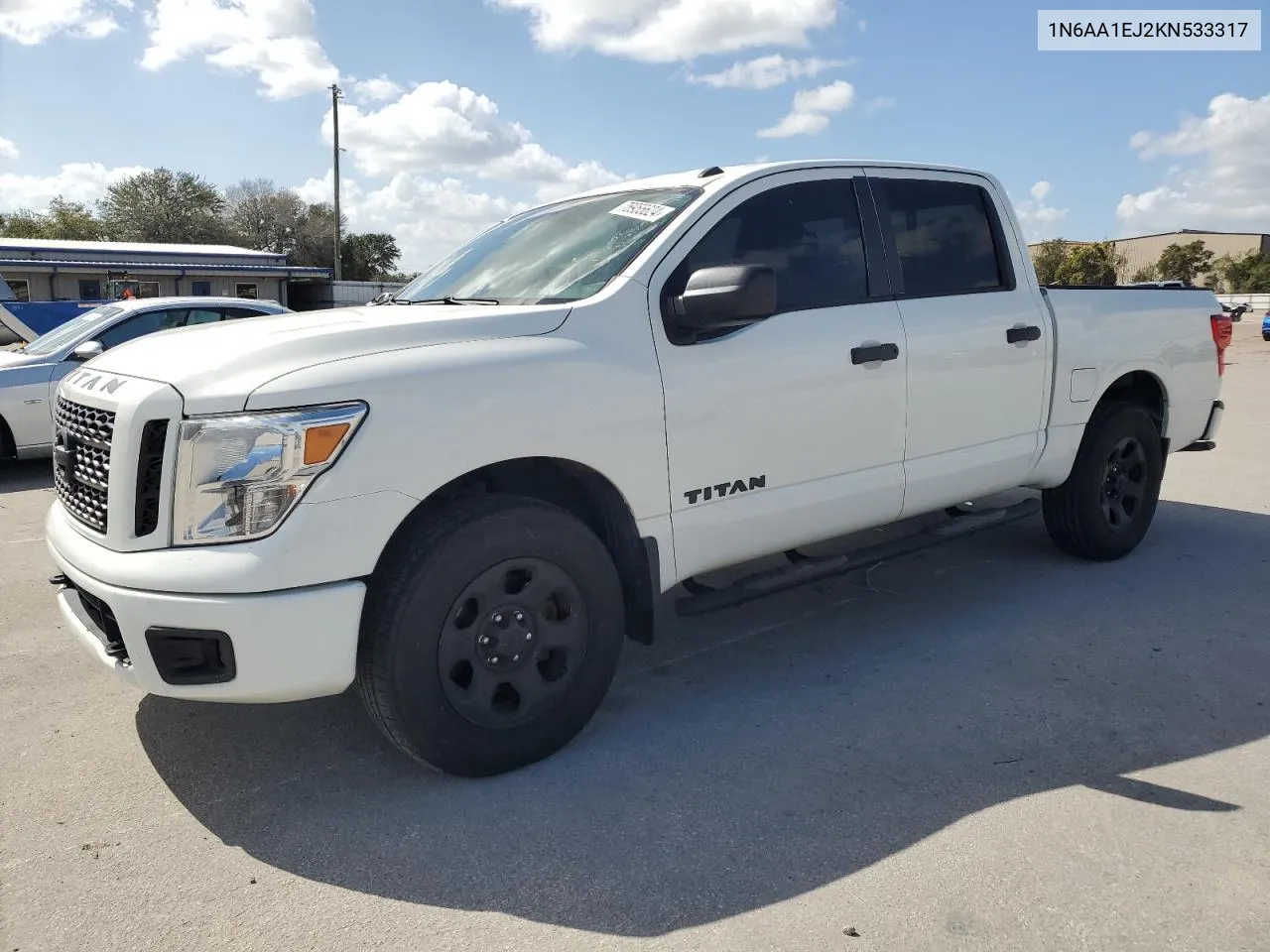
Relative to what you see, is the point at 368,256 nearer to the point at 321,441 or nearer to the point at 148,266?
the point at 148,266

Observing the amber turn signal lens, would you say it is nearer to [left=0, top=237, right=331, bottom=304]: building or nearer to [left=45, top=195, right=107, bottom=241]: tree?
[left=0, top=237, right=331, bottom=304]: building

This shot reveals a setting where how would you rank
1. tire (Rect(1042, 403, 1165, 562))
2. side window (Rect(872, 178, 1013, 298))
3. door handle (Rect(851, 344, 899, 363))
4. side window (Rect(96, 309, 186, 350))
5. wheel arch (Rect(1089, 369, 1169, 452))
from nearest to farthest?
door handle (Rect(851, 344, 899, 363)) → side window (Rect(872, 178, 1013, 298)) → tire (Rect(1042, 403, 1165, 562)) → wheel arch (Rect(1089, 369, 1169, 452)) → side window (Rect(96, 309, 186, 350))

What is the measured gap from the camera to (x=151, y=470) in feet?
8.70

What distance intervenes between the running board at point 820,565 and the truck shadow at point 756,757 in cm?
41

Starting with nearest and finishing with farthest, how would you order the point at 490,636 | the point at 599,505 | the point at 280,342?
the point at 280,342 < the point at 490,636 < the point at 599,505

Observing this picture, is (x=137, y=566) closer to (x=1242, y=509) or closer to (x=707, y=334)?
(x=707, y=334)

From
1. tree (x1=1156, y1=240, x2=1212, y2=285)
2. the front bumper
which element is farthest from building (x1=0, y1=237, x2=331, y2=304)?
tree (x1=1156, y1=240, x2=1212, y2=285)

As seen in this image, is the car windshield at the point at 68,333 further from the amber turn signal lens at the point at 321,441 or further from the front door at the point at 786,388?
the amber turn signal lens at the point at 321,441

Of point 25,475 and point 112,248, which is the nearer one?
point 25,475

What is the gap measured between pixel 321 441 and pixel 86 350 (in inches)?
283

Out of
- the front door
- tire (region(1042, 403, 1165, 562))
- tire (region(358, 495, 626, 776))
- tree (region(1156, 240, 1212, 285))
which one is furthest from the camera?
tree (region(1156, 240, 1212, 285))

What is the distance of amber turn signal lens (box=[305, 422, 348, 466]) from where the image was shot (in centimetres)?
258

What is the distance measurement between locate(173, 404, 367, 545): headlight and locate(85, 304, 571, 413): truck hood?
0.08 m

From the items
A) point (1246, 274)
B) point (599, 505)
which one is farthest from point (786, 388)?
point (1246, 274)
